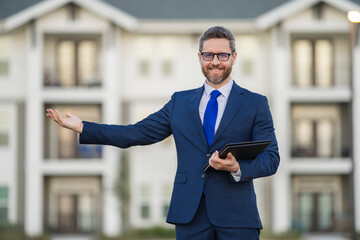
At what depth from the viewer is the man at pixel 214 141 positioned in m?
4.53

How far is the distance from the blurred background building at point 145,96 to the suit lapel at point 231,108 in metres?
24.6

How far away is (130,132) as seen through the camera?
4816 millimetres

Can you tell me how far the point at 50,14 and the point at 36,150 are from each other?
5.38 m

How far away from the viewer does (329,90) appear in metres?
29.6

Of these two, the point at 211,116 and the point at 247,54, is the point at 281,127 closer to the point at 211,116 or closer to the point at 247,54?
the point at 247,54

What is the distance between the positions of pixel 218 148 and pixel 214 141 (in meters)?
0.05

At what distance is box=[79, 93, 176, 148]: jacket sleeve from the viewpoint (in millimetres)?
4793

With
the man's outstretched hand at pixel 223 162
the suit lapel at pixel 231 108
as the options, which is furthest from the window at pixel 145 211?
the man's outstretched hand at pixel 223 162

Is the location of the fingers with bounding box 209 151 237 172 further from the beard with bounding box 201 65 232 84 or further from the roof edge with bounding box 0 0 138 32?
the roof edge with bounding box 0 0 138 32

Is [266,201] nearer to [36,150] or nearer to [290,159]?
[290,159]

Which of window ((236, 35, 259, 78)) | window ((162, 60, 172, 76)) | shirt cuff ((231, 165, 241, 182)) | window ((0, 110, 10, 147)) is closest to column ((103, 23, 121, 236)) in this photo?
window ((162, 60, 172, 76))

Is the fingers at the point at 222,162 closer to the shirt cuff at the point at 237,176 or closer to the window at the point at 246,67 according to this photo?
the shirt cuff at the point at 237,176

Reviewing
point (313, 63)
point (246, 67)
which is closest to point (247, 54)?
point (246, 67)

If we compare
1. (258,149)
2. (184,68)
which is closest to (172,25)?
(184,68)
